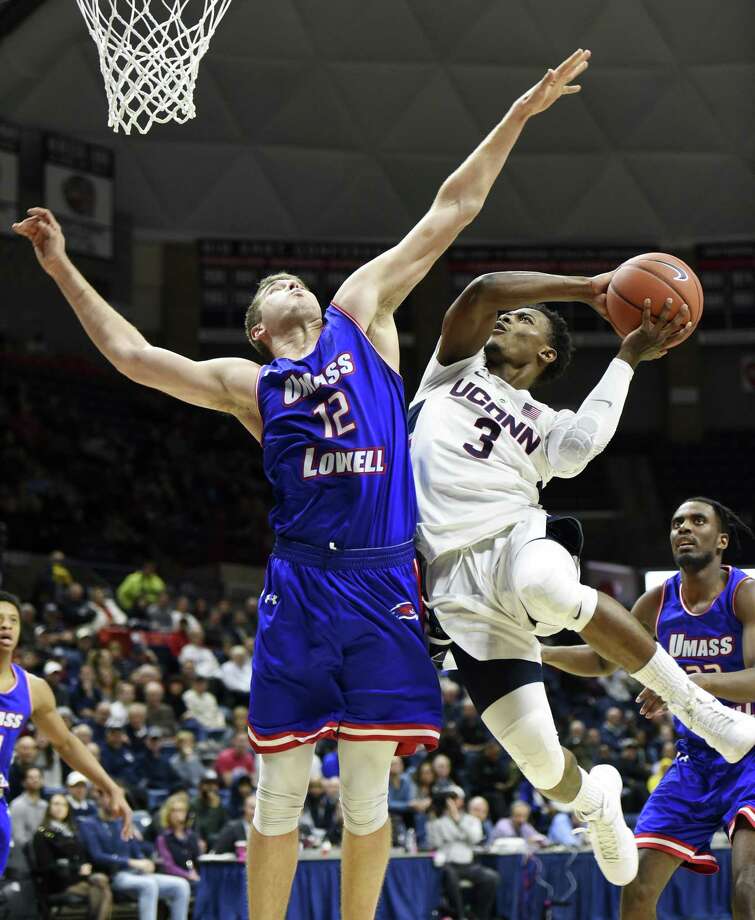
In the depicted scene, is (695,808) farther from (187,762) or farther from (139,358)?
(187,762)

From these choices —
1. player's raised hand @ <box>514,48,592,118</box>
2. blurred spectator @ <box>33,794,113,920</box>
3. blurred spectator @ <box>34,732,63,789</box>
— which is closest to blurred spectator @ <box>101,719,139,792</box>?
blurred spectator @ <box>34,732,63,789</box>

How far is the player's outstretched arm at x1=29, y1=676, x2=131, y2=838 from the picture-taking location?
6.02 meters

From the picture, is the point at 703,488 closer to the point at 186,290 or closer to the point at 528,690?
the point at 186,290

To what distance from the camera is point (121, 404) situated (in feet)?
86.0

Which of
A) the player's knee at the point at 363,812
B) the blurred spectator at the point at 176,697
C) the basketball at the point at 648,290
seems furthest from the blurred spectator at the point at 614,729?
the player's knee at the point at 363,812

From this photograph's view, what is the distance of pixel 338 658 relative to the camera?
4359 millimetres

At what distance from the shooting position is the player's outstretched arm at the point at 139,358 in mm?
4570

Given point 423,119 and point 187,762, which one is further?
point 423,119

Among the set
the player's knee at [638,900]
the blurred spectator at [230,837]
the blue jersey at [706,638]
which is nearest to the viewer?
the player's knee at [638,900]

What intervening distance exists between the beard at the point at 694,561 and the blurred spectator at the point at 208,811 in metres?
6.85

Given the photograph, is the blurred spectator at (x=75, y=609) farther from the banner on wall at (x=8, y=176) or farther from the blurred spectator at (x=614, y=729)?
the banner on wall at (x=8, y=176)

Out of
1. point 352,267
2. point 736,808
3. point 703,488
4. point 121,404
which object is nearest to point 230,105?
point 352,267

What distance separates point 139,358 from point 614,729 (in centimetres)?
1273

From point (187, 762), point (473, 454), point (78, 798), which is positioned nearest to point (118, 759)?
point (187, 762)
